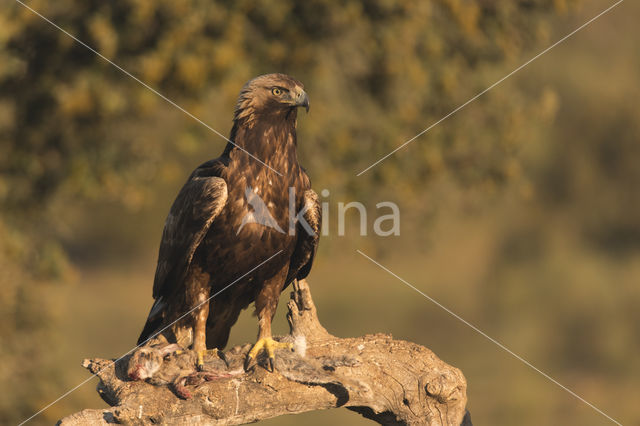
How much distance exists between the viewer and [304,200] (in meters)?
6.18

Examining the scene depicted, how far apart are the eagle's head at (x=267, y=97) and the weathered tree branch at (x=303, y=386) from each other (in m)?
1.47

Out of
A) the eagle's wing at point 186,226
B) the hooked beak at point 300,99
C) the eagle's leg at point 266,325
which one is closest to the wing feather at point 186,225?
the eagle's wing at point 186,226

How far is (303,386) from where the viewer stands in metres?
5.57

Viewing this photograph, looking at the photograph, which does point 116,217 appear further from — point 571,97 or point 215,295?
point 215,295

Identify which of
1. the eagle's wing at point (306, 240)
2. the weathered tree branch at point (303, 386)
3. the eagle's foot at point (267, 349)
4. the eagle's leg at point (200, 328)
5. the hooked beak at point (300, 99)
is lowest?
the weathered tree branch at point (303, 386)

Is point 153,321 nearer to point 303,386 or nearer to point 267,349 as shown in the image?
point 267,349

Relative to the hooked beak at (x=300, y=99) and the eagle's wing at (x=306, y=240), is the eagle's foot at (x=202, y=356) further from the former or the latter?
the hooked beak at (x=300, y=99)

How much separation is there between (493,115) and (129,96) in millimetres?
5514

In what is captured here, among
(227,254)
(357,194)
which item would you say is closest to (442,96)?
(357,194)

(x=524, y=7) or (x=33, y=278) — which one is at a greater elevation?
(x=524, y=7)

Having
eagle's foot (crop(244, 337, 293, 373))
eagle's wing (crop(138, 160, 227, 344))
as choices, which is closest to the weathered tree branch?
eagle's foot (crop(244, 337, 293, 373))

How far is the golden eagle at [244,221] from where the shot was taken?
19.4 ft

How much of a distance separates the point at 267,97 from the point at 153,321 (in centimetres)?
193

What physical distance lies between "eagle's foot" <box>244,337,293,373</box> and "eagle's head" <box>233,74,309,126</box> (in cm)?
153
